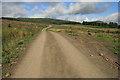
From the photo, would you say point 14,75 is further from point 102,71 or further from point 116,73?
point 116,73

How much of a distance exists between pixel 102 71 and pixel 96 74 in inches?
19.7

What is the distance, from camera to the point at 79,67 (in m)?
4.34

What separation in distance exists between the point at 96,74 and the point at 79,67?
88 centimetres

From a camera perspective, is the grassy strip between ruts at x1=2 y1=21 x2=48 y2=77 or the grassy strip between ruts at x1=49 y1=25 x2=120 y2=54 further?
the grassy strip between ruts at x1=49 y1=25 x2=120 y2=54

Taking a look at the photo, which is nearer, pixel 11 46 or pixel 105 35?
pixel 11 46

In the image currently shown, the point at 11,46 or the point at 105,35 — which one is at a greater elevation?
the point at 105,35

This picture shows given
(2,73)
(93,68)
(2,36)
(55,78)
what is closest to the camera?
(55,78)

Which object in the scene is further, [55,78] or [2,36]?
[2,36]

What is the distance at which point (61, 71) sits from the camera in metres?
3.90

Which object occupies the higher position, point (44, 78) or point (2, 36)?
point (2, 36)

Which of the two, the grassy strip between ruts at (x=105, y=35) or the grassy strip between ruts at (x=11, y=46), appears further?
the grassy strip between ruts at (x=105, y=35)

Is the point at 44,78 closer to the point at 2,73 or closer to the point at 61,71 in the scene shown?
the point at 61,71

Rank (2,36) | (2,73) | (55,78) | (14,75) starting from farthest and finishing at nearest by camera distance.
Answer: (2,36)
(2,73)
(14,75)
(55,78)

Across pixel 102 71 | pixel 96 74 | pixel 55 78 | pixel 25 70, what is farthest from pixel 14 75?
pixel 102 71
